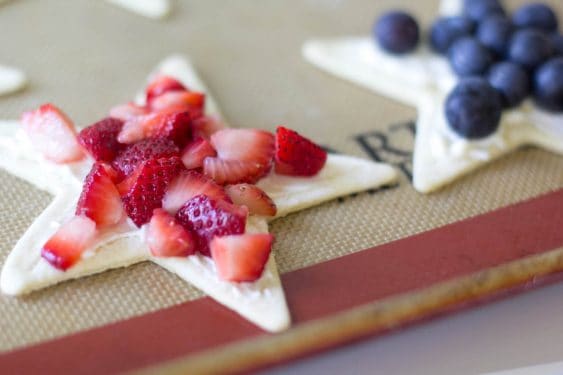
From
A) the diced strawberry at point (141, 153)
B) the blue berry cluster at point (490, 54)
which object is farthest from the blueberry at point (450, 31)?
the diced strawberry at point (141, 153)

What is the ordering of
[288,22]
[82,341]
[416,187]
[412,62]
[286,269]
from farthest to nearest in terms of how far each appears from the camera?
[288,22]
[412,62]
[416,187]
[286,269]
[82,341]

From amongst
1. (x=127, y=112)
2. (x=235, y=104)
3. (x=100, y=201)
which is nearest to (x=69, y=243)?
(x=100, y=201)

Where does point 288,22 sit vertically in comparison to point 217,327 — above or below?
above

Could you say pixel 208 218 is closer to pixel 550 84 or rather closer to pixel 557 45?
pixel 550 84

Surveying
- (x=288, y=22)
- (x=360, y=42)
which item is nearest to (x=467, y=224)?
(x=360, y=42)

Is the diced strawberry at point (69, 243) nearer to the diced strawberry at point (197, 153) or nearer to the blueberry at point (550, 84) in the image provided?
the diced strawberry at point (197, 153)

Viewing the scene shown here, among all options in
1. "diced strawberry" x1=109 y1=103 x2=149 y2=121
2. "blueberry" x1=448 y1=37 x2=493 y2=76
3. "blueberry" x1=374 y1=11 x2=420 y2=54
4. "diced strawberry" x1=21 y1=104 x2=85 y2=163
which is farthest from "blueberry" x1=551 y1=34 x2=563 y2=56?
"diced strawberry" x1=21 y1=104 x2=85 y2=163

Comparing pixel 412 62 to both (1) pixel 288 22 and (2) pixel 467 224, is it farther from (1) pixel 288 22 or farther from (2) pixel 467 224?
(2) pixel 467 224
